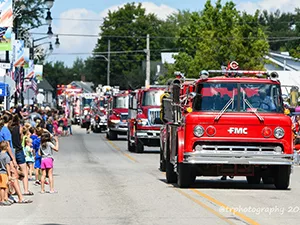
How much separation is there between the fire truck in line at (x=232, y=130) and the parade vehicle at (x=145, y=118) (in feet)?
56.4

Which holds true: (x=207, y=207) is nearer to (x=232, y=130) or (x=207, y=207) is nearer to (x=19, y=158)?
(x=232, y=130)

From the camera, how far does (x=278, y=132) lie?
63.4 ft

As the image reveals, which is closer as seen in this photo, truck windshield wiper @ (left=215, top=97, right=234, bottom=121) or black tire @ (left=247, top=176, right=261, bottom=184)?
truck windshield wiper @ (left=215, top=97, right=234, bottom=121)

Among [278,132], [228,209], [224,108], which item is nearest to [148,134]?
[224,108]

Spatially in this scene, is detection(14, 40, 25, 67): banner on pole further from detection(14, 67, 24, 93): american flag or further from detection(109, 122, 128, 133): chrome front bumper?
detection(109, 122, 128, 133): chrome front bumper

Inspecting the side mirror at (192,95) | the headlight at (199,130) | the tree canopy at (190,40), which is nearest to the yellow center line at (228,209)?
the headlight at (199,130)

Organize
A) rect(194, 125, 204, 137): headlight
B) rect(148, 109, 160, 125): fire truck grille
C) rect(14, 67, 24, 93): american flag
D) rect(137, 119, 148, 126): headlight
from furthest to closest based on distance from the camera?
1. rect(14, 67, 24, 93): american flag
2. rect(137, 119, 148, 126): headlight
3. rect(148, 109, 160, 125): fire truck grille
4. rect(194, 125, 204, 137): headlight

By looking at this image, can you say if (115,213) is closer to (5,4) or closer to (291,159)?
(291,159)

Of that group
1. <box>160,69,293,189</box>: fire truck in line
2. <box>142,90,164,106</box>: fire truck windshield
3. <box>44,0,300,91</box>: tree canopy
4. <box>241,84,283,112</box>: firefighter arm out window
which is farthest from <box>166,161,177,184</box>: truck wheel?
<box>44,0,300,91</box>: tree canopy

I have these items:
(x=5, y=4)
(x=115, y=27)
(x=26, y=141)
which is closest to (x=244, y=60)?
(x=5, y=4)

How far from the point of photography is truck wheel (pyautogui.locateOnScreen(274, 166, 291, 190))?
19.8m

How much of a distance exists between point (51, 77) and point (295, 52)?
130 metres

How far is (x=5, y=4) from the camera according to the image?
3112 centimetres

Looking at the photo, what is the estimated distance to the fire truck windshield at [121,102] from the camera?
52906 millimetres
